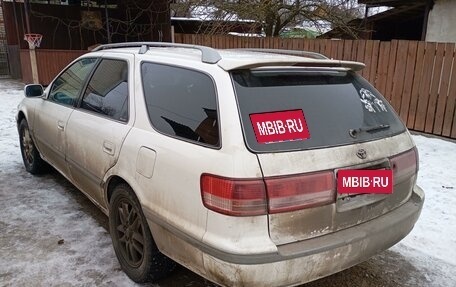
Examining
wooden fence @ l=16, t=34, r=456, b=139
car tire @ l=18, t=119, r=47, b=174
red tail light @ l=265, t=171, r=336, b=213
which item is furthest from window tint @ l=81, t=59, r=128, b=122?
wooden fence @ l=16, t=34, r=456, b=139

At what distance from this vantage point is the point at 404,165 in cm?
265

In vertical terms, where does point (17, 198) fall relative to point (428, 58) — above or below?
below

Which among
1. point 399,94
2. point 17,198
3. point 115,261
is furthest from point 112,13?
point 115,261

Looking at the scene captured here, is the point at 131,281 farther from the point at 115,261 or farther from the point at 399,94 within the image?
the point at 399,94

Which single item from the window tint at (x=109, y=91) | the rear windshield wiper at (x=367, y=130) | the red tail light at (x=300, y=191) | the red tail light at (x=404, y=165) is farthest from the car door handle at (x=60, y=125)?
the red tail light at (x=404, y=165)

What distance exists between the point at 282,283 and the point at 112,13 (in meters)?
17.8

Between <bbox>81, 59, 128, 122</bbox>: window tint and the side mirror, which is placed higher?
<bbox>81, 59, 128, 122</bbox>: window tint

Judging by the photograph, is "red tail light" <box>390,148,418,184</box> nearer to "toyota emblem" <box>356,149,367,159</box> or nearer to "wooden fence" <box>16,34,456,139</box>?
"toyota emblem" <box>356,149,367,159</box>

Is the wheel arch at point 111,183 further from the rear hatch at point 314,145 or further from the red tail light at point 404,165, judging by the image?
the red tail light at point 404,165

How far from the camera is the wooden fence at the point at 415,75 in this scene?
698 centimetres

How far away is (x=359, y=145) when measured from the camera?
240 centimetres

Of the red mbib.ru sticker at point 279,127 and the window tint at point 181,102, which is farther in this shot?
the window tint at point 181,102

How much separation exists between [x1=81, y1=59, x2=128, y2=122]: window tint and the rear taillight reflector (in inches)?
45.5

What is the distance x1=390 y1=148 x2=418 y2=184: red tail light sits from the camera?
8.40 feet
